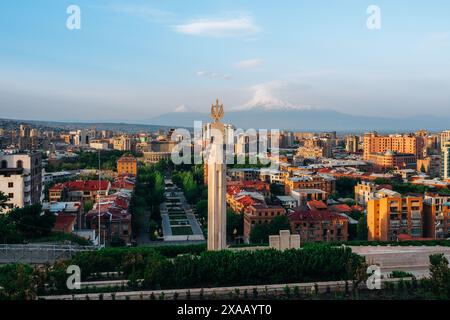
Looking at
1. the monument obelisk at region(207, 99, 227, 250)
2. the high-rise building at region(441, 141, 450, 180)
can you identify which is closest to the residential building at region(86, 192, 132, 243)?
the monument obelisk at region(207, 99, 227, 250)

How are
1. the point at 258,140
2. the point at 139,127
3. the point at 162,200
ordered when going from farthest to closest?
the point at 139,127 → the point at 258,140 → the point at 162,200

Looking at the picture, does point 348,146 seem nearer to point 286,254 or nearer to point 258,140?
point 258,140

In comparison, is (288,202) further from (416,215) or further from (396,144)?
(396,144)

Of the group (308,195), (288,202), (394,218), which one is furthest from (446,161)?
(394,218)

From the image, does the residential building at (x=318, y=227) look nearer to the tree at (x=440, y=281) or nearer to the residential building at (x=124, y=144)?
the tree at (x=440, y=281)

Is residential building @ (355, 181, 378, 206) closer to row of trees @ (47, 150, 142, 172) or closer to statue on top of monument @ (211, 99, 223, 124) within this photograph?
statue on top of monument @ (211, 99, 223, 124)

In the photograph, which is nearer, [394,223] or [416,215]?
[394,223]

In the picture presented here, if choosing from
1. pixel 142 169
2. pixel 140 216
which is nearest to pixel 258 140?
pixel 142 169

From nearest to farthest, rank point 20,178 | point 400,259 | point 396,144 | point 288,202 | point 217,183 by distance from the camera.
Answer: point 217,183 < point 400,259 < point 20,178 < point 288,202 < point 396,144
